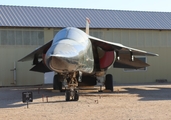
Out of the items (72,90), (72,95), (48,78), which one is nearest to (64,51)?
(72,90)

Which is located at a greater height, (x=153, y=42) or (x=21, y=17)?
(x=21, y=17)

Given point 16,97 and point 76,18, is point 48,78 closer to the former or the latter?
point 76,18

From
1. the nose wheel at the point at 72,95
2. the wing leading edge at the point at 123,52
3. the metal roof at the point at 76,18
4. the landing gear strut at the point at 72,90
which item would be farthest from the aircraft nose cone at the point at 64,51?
the metal roof at the point at 76,18

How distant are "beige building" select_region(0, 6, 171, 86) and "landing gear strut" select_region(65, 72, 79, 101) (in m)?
13.2

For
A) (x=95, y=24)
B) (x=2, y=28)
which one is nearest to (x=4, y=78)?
(x=2, y=28)

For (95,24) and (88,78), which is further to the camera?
(95,24)

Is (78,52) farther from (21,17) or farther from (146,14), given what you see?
(146,14)

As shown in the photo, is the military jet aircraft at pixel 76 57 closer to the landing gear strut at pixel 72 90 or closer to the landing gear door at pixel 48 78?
the landing gear strut at pixel 72 90

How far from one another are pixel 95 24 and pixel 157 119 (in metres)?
19.7

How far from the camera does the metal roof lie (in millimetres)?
26286

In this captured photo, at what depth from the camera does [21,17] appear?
87.3ft

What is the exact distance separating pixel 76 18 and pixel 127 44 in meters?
4.78

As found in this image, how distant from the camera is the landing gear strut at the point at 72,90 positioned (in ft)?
40.9

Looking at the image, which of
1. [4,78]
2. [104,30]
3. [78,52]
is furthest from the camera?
[104,30]
